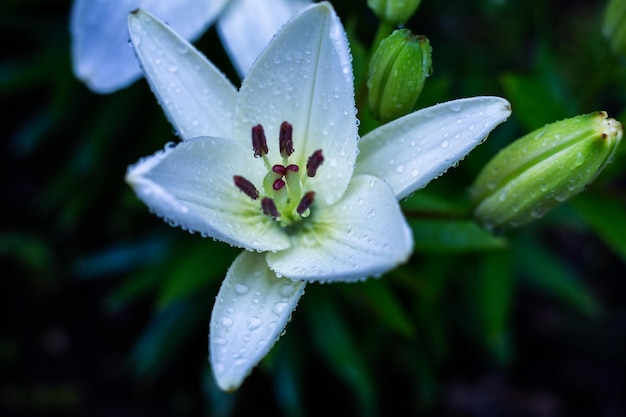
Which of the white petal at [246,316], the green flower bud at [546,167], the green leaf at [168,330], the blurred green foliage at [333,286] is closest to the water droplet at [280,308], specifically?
the white petal at [246,316]

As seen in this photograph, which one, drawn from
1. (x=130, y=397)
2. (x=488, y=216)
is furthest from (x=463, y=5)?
(x=130, y=397)

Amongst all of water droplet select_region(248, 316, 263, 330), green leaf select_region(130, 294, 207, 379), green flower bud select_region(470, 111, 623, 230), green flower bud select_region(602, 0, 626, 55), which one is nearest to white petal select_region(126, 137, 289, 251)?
water droplet select_region(248, 316, 263, 330)

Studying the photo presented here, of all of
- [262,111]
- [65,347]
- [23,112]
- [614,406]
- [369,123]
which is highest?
[262,111]

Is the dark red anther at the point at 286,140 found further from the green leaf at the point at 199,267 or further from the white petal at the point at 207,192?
the green leaf at the point at 199,267

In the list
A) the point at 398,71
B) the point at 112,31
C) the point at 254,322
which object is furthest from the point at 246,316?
the point at 112,31

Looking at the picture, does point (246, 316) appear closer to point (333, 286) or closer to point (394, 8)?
point (394, 8)

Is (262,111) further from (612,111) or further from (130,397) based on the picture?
(612,111)
